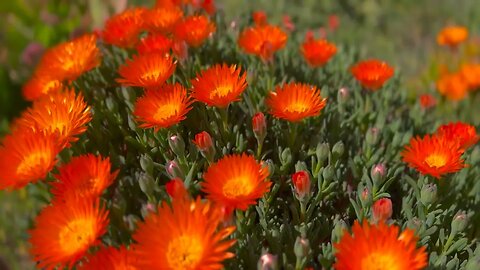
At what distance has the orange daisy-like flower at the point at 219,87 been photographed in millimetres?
1230

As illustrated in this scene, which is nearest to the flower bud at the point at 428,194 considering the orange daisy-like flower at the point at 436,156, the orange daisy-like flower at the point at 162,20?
the orange daisy-like flower at the point at 436,156

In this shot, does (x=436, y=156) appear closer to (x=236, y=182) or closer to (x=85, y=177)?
(x=236, y=182)

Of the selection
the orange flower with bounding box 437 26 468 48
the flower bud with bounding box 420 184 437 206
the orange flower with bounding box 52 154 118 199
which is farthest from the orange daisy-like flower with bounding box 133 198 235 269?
the orange flower with bounding box 437 26 468 48

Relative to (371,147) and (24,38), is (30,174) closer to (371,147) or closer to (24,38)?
(371,147)

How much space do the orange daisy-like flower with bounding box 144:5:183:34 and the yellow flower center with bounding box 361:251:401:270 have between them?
Answer: 1.02 meters

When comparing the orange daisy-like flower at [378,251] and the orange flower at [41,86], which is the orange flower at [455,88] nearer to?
the orange daisy-like flower at [378,251]

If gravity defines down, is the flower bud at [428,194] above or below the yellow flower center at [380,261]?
above

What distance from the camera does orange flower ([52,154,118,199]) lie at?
1090mm

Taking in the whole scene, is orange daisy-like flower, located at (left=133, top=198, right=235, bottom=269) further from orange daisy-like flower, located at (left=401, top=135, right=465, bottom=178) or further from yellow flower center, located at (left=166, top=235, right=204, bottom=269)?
orange daisy-like flower, located at (left=401, top=135, right=465, bottom=178)

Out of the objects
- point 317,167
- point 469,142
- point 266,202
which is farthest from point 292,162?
point 469,142

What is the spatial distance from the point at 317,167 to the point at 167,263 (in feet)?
1.68

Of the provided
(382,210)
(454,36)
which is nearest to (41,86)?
(382,210)

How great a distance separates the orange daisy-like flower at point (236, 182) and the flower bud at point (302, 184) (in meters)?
0.08

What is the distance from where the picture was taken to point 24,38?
3.13m
